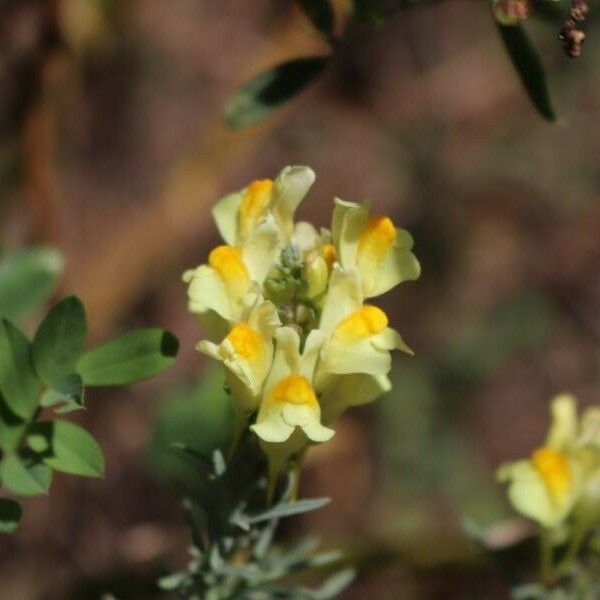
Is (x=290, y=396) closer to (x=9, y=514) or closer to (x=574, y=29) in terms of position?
(x=9, y=514)

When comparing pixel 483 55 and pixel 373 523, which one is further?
pixel 483 55

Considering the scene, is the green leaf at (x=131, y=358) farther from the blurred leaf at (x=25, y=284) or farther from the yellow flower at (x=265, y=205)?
the blurred leaf at (x=25, y=284)

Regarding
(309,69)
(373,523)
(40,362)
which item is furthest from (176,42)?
(40,362)

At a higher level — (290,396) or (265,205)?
(265,205)

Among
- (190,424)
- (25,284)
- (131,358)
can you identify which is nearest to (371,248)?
(131,358)

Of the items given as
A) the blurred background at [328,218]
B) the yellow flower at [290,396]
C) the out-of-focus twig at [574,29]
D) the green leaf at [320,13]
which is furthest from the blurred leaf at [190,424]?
the out-of-focus twig at [574,29]

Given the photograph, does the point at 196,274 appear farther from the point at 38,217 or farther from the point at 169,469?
the point at 38,217
